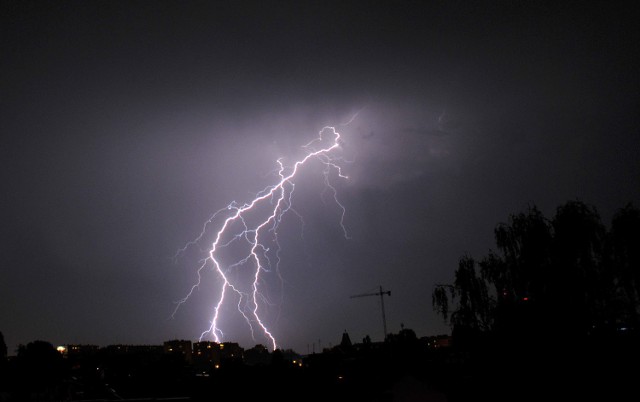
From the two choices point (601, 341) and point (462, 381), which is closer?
point (601, 341)

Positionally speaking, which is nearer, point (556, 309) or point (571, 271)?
point (556, 309)

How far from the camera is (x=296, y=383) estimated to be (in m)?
11.6

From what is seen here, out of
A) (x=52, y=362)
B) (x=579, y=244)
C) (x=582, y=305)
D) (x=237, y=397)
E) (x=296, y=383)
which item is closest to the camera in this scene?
(x=237, y=397)

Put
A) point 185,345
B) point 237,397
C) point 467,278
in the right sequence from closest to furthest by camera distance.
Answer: point 237,397
point 467,278
point 185,345

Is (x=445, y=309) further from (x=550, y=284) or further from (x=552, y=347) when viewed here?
(x=552, y=347)

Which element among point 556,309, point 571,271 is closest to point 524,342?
point 556,309

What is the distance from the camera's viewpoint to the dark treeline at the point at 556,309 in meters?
12.0

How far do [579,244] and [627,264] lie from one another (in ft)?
5.22

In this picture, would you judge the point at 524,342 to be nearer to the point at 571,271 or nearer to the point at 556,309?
the point at 556,309

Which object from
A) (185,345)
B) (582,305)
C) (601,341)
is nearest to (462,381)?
(601,341)

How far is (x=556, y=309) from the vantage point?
43.1 feet

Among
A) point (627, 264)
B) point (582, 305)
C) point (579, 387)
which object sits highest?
point (627, 264)

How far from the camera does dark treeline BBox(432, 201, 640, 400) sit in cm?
1202

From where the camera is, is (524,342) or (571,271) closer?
(524,342)
